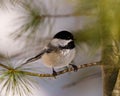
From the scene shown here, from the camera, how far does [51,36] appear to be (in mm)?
914

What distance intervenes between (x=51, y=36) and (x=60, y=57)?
76 millimetres

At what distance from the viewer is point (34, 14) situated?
2.91 ft

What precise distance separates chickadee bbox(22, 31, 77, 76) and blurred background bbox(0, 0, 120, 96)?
33mm

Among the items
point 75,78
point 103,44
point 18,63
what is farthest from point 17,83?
point 103,44

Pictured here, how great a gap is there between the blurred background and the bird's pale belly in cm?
4

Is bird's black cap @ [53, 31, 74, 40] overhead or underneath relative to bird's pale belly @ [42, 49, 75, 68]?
overhead

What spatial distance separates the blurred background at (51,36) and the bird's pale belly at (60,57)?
0.13 feet

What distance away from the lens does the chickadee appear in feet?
2.84

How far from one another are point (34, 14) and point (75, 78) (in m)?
0.24

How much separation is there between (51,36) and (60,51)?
0.20ft

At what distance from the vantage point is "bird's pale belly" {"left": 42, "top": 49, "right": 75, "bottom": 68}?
2.87 ft

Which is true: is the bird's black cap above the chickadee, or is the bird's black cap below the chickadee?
above

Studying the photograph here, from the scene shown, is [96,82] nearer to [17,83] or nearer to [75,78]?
[75,78]

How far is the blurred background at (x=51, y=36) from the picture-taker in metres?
0.88
